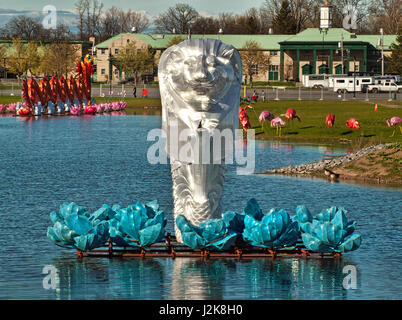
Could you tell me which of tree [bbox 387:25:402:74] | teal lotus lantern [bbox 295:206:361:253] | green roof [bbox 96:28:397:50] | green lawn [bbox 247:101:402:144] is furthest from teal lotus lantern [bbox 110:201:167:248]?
green roof [bbox 96:28:397:50]

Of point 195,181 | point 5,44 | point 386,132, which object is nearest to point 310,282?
point 195,181

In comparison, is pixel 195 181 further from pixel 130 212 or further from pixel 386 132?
pixel 386 132

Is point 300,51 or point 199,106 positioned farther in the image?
point 300,51

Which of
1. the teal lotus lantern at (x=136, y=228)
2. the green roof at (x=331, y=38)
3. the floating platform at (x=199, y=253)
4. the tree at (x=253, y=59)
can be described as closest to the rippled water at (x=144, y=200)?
the floating platform at (x=199, y=253)

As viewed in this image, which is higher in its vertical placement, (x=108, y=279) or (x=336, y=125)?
(x=336, y=125)

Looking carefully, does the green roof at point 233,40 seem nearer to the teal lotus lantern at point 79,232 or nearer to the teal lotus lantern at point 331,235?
the teal lotus lantern at point 79,232

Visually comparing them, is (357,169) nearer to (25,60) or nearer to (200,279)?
(200,279)

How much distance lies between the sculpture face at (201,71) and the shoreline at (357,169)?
18303mm

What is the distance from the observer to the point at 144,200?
34156mm

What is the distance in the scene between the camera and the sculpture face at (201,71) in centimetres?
2173

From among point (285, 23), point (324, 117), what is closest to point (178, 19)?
point (285, 23)

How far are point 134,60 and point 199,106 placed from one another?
120 m

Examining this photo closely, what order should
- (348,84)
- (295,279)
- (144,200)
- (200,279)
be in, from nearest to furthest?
(200,279) → (295,279) → (144,200) → (348,84)

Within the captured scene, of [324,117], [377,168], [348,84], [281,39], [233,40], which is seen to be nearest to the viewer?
[377,168]
